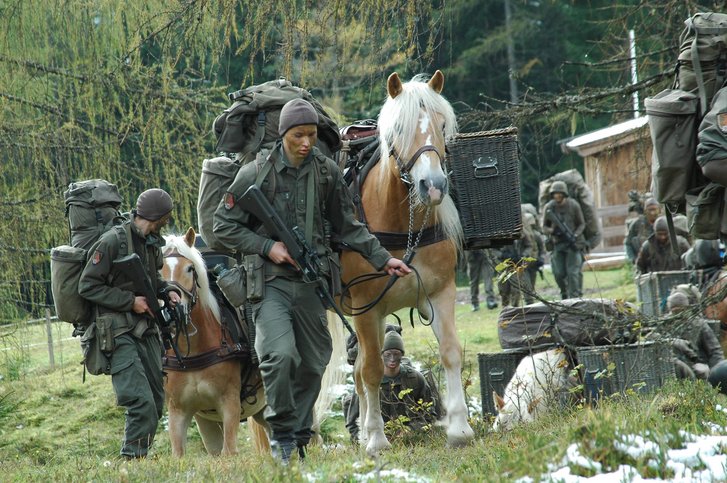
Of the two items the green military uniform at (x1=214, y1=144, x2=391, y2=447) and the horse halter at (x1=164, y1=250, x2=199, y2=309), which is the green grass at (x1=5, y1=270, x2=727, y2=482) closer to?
the green military uniform at (x1=214, y1=144, x2=391, y2=447)

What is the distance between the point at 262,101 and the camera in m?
7.96

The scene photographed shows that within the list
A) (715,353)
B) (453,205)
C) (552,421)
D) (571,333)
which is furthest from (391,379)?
(715,353)

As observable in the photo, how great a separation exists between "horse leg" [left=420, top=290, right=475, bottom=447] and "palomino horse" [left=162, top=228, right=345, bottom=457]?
Result: 2.18 m

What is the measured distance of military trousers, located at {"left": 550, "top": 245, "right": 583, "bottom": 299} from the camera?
63.9 ft

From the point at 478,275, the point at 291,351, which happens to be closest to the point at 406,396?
the point at 291,351

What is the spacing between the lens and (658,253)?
1842cm

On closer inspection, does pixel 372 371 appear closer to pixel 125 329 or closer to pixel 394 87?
pixel 125 329

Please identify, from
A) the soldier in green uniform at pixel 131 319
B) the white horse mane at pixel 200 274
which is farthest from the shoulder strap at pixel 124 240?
the white horse mane at pixel 200 274

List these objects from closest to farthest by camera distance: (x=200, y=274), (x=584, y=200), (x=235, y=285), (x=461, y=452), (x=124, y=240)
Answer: (x=235, y=285) < (x=461, y=452) < (x=124, y=240) < (x=200, y=274) < (x=584, y=200)

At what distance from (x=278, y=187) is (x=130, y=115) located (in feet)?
14.0

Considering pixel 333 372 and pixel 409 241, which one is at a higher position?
pixel 409 241

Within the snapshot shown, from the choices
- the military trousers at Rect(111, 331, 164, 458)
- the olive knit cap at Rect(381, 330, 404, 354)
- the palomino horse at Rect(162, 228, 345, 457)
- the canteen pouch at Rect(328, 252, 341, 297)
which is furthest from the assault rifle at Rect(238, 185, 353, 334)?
the olive knit cap at Rect(381, 330, 404, 354)

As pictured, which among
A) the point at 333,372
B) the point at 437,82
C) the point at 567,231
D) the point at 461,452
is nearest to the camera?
the point at 461,452

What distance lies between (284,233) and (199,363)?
3236 mm
